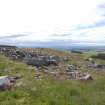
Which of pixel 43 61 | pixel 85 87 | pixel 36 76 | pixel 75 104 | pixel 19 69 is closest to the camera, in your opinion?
pixel 75 104

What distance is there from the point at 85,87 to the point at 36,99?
2752 millimetres

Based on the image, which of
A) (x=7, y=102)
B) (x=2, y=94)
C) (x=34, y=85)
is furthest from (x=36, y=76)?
(x=7, y=102)

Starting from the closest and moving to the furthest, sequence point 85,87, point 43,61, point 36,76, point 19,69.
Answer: point 85,87
point 36,76
point 19,69
point 43,61

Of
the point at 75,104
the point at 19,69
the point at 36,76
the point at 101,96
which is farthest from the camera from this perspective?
the point at 19,69

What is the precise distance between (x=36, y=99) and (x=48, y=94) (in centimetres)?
58

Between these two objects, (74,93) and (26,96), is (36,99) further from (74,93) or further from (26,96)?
(74,93)

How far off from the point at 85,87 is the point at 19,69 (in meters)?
7.28

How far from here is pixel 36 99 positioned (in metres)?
10.1

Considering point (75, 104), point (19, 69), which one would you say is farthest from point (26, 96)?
point (19, 69)

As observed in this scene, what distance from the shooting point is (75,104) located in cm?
953

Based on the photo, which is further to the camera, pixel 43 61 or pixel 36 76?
pixel 43 61

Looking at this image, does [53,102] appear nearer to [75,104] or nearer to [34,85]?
[75,104]

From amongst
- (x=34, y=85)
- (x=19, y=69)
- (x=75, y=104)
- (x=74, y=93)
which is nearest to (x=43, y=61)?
(x=19, y=69)

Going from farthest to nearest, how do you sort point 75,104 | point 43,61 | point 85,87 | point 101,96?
point 43,61
point 85,87
point 101,96
point 75,104
